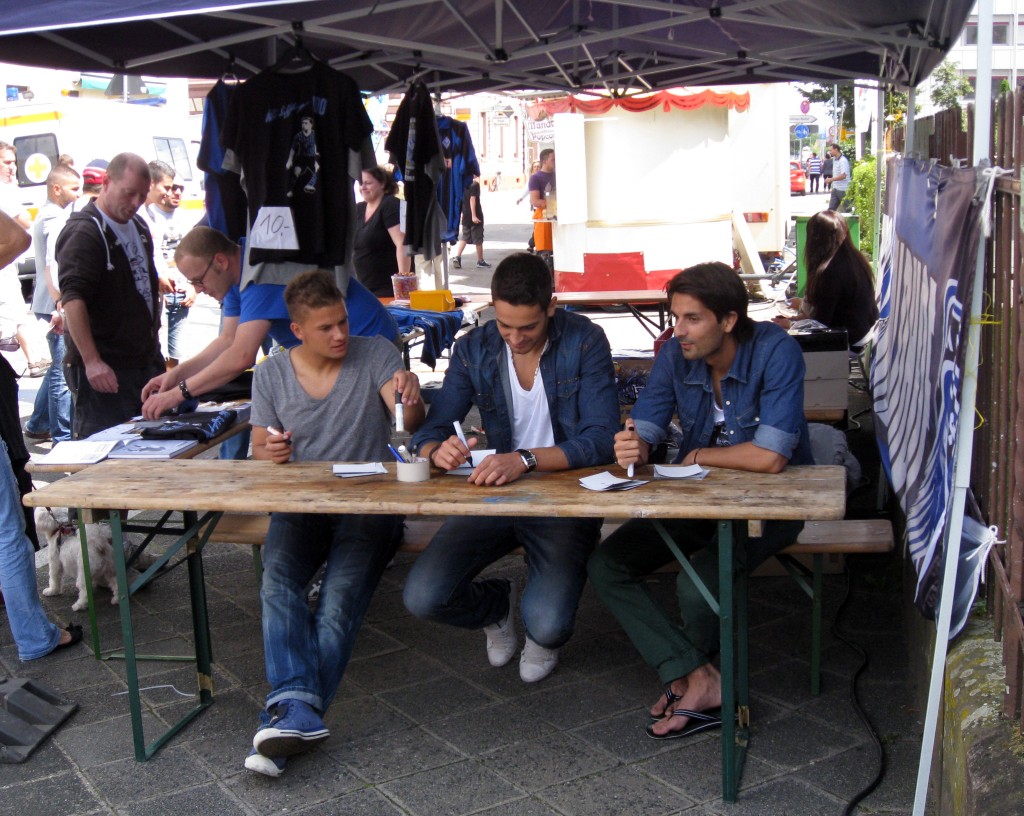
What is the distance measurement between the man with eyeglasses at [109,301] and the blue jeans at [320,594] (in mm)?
1622

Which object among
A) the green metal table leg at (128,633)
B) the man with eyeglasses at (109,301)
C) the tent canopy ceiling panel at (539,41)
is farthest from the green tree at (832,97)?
the green metal table leg at (128,633)

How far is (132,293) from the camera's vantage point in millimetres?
4961

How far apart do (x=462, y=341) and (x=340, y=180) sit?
4.67ft

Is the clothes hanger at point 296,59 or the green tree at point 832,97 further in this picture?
the green tree at point 832,97

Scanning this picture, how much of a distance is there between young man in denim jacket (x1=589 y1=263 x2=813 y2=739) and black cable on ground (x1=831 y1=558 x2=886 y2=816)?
1.42 feet

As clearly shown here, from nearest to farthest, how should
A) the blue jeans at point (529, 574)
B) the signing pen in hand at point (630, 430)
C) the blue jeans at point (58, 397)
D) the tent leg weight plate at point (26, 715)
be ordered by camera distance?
the signing pen in hand at point (630, 430) → the tent leg weight plate at point (26, 715) → the blue jeans at point (529, 574) → the blue jeans at point (58, 397)

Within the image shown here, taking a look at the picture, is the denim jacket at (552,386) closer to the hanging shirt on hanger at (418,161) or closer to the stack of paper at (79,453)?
the stack of paper at (79,453)

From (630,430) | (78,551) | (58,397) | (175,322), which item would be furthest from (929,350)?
(175,322)

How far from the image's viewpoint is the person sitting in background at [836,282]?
21.0 feet

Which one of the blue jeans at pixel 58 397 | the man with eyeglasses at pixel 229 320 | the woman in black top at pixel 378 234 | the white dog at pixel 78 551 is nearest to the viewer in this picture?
the man with eyeglasses at pixel 229 320

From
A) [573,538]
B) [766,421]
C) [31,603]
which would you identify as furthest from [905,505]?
[31,603]

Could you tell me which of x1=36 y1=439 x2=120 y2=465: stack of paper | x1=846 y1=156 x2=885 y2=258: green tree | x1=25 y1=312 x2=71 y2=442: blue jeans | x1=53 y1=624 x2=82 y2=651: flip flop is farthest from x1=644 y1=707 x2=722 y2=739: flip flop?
x1=846 y1=156 x2=885 y2=258: green tree

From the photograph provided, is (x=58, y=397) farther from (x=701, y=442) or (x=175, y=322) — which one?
(x=701, y=442)

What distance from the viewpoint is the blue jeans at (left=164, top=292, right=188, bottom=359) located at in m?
7.59
